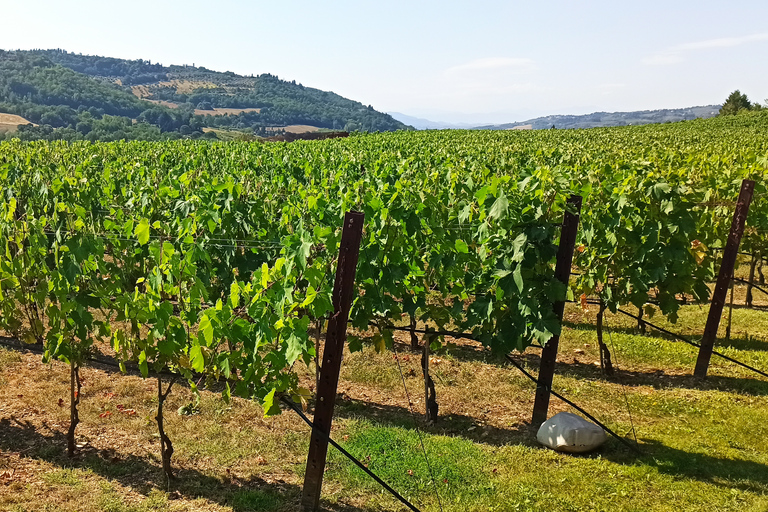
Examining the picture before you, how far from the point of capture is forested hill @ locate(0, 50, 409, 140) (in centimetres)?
8519

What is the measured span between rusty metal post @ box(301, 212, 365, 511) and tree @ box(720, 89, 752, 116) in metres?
77.4

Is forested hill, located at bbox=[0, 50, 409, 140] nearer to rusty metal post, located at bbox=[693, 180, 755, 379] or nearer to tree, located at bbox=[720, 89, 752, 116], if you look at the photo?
tree, located at bbox=[720, 89, 752, 116]

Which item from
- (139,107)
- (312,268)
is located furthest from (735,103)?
(139,107)

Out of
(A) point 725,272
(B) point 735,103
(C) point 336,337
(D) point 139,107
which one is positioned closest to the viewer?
(C) point 336,337

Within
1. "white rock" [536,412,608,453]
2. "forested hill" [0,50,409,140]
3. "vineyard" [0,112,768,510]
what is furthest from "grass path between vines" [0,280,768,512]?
"forested hill" [0,50,409,140]

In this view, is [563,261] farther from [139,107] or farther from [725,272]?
[139,107]

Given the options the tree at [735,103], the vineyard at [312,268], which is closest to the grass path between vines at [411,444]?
the vineyard at [312,268]

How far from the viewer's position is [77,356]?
16.2 feet

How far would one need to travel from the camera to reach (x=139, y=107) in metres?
117

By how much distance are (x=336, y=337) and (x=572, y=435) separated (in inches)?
110

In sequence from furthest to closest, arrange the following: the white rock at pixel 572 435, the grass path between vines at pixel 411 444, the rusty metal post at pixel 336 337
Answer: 1. the white rock at pixel 572 435
2. the grass path between vines at pixel 411 444
3. the rusty metal post at pixel 336 337

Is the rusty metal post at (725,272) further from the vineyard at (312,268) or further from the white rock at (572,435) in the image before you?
the white rock at (572,435)

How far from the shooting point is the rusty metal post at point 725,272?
267 inches

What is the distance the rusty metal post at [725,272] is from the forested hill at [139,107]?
66608 millimetres
